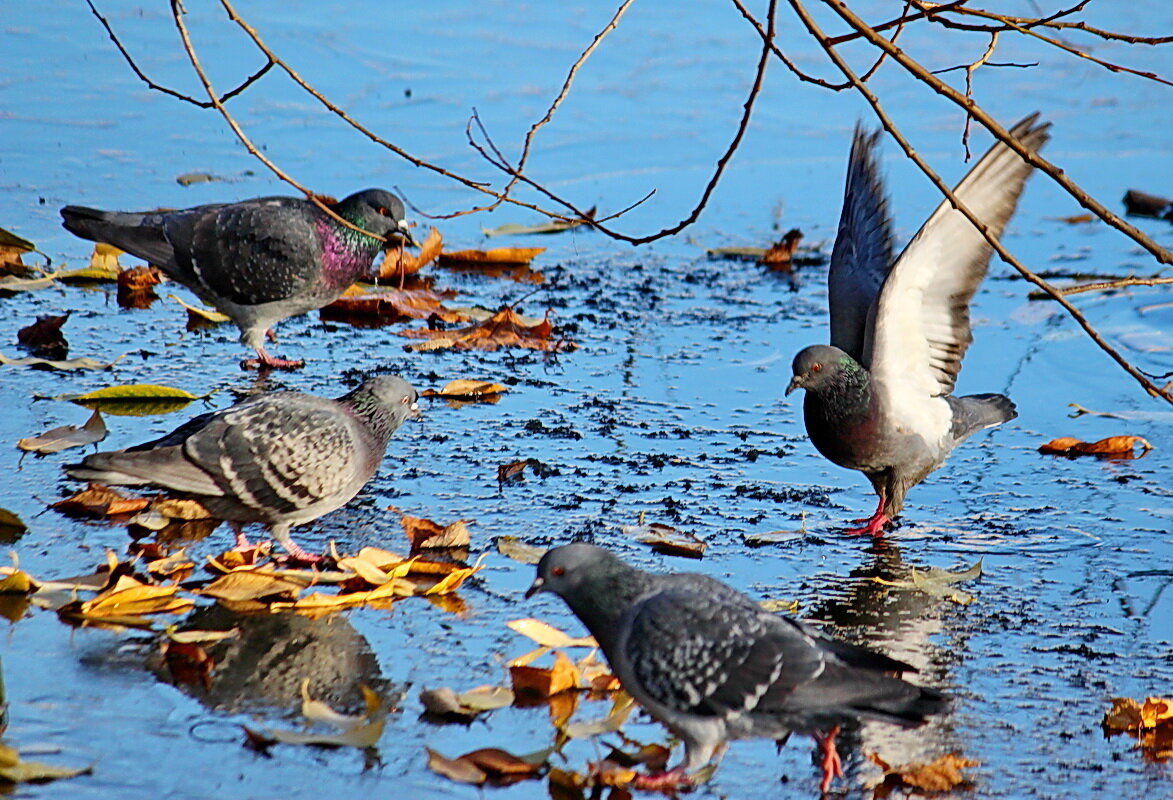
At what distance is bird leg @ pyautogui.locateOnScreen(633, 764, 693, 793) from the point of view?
306 cm

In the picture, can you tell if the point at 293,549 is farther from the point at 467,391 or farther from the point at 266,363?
the point at 266,363

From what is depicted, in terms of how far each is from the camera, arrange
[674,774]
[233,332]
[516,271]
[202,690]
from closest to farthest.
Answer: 1. [674,774]
2. [202,690]
3. [233,332]
4. [516,271]

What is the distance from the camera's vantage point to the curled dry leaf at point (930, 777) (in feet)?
10.1

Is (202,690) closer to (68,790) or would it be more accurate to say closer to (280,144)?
(68,790)

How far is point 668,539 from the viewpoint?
437 centimetres

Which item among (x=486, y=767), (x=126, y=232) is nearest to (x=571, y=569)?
(x=486, y=767)

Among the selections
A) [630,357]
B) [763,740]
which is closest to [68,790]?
[763,740]

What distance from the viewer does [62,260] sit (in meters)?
6.88

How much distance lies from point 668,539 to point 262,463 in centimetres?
125

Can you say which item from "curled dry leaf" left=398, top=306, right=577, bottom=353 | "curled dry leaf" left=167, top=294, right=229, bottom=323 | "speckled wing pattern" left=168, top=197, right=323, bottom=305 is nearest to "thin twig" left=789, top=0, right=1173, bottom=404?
"curled dry leaf" left=398, top=306, right=577, bottom=353

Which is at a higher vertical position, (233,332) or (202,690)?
(233,332)

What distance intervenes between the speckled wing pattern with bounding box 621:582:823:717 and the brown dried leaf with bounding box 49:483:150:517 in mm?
1862

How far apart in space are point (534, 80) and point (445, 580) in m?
7.07

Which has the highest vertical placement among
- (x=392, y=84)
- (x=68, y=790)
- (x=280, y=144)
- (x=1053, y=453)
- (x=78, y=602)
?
(x=392, y=84)
